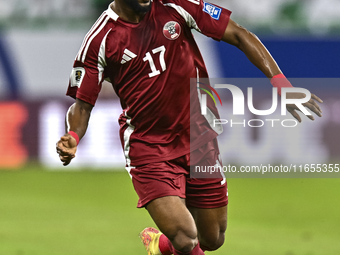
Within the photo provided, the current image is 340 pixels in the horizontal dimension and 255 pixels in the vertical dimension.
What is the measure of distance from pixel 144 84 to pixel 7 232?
3.23 m

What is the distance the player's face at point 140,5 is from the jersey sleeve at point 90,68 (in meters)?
0.26

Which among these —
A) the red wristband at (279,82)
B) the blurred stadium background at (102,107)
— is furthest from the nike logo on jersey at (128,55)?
the blurred stadium background at (102,107)

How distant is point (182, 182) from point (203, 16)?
1.16 meters

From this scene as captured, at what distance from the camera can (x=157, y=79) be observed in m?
3.60

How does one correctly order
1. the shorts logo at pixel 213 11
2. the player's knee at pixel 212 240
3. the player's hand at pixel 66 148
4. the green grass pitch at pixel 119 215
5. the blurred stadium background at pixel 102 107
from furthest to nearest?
the blurred stadium background at pixel 102 107
the green grass pitch at pixel 119 215
the player's knee at pixel 212 240
the shorts logo at pixel 213 11
the player's hand at pixel 66 148

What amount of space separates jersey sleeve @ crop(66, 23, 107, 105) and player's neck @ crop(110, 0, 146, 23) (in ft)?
0.60

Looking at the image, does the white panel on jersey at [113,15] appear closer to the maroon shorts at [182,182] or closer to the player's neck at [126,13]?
the player's neck at [126,13]

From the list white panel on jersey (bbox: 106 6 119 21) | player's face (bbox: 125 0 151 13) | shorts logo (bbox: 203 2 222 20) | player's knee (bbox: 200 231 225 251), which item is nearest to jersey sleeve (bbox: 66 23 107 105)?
white panel on jersey (bbox: 106 6 119 21)

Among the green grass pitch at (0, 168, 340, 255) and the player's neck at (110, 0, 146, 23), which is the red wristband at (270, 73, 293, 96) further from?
the green grass pitch at (0, 168, 340, 255)

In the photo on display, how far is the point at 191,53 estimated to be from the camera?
3730 mm

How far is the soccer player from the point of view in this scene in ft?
11.7

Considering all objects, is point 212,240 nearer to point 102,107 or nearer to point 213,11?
point 213,11

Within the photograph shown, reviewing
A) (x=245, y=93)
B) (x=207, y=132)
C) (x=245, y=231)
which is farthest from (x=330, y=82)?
(x=207, y=132)

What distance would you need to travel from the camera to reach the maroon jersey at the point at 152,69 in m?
3.57
